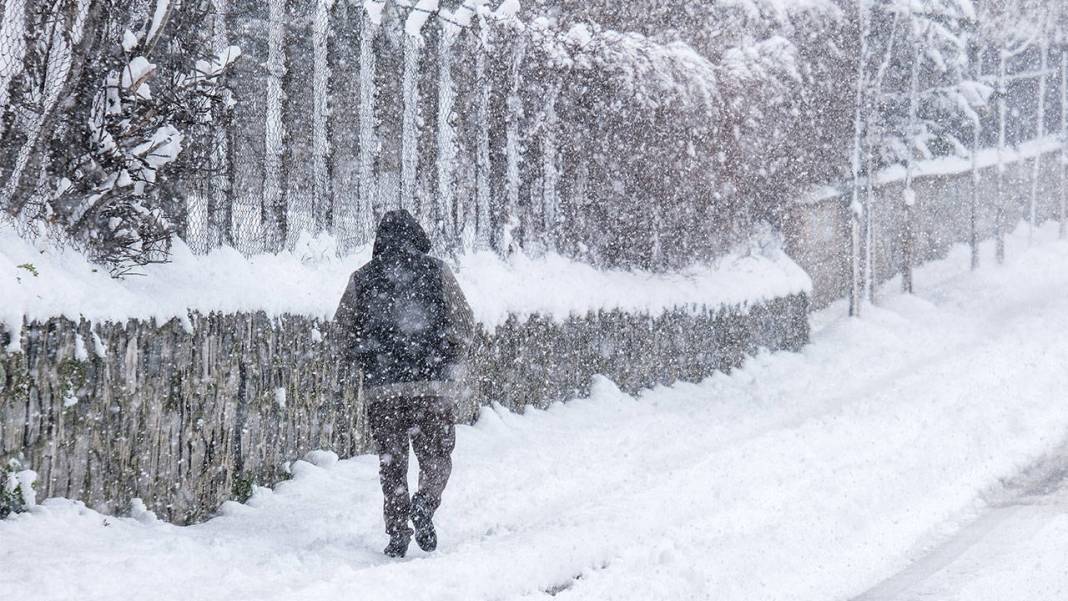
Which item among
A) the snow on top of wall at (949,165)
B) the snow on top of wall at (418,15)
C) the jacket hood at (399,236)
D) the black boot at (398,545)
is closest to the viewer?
the black boot at (398,545)

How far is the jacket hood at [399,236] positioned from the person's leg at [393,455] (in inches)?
31.7

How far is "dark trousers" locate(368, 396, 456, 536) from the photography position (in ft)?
20.5

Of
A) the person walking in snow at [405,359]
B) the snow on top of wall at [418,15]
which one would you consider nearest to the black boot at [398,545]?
the person walking in snow at [405,359]

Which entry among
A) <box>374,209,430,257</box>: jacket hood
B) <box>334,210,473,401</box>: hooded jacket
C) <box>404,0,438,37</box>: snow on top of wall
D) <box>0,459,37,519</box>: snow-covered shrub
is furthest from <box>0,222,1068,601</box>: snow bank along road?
<box>404,0,438,37</box>: snow on top of wall

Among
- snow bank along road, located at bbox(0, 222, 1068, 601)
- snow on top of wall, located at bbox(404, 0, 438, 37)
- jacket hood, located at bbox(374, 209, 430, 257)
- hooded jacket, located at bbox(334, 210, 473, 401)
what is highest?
snow on top of wall, located at bbox(404, 0, 438, 37)

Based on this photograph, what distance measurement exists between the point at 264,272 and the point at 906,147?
2030 cm

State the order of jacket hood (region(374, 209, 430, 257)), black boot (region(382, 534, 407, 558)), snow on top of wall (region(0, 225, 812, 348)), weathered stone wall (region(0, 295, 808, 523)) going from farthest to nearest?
jacket hood (region(374, 209, 430, 257)) < black boot (region(382, 534, 407, 558)) < snow on top of wall (region(0, 225, 812, 348)) < weathered stone wall (region(0, 295, 808, 523))

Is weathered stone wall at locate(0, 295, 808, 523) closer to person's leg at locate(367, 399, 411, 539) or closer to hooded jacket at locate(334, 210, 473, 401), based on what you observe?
hooded jacket at locate(334, 210, 473, 401)

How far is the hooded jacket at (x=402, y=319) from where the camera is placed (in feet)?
20.5

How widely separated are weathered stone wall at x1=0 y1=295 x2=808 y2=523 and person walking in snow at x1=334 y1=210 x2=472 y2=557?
795 millimetres

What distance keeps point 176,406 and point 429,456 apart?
59.8 inches

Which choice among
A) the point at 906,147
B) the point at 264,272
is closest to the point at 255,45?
the point at 264,272

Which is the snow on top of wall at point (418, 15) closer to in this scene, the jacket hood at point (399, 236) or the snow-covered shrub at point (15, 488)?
the jacket hood at point (399, 236)

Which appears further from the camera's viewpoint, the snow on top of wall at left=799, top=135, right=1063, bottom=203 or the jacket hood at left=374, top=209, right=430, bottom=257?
the snow on top of wall at left=799, top=135, right=1063, bottom=203
